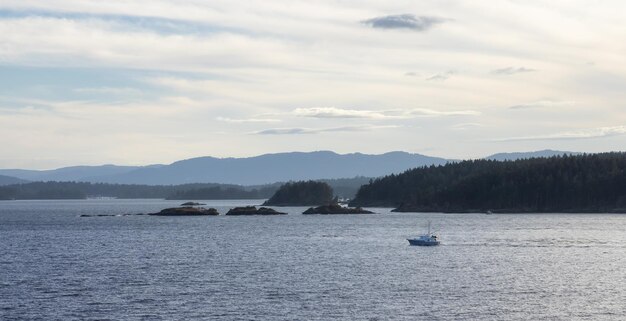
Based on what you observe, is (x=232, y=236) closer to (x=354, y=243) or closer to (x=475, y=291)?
(x=354, y=243)

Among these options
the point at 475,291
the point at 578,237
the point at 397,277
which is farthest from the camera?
the point at 578,237

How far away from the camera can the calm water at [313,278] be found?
65.8 metres

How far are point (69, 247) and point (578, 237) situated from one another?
7864cm

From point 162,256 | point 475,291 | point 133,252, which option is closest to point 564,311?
point 475,291

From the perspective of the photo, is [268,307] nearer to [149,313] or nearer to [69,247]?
[149,313]

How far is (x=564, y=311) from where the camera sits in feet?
216

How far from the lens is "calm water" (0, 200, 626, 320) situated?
65.8 meters

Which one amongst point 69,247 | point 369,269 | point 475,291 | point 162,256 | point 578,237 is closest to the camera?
point 475,291

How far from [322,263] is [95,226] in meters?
104

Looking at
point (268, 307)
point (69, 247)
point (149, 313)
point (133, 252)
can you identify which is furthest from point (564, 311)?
point (69, 247)

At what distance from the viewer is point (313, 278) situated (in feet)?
279

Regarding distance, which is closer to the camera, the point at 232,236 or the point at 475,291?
the point at 475,291

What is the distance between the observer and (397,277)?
86.6 metres

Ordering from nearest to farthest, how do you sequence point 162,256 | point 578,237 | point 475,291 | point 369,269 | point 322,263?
point 475,291 < point 369,269 < point 322,263 < point 162,256 < point 578,237
